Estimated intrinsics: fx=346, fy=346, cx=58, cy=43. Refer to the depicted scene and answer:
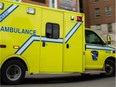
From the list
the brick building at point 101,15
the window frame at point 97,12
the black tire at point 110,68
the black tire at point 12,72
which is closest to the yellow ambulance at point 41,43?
the black tire at point 12,72

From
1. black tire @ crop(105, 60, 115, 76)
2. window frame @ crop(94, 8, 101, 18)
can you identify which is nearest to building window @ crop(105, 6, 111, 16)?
window frame @ crop(94, 8, 101, 18)

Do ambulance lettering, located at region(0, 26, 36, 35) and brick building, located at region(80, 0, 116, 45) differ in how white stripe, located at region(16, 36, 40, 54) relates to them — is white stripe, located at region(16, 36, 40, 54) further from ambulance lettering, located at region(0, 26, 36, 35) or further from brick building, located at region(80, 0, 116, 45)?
brick building, located at region(80, 0, 116, 45)

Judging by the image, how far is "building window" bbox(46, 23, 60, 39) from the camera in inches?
465

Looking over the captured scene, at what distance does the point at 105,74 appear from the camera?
574 inches

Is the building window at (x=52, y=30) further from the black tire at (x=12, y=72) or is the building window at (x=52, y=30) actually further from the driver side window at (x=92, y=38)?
the driver side window at (x=92, y=38)

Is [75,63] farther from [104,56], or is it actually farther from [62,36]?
[104,56]

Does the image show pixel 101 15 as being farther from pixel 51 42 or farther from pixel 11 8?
pixel 11 8

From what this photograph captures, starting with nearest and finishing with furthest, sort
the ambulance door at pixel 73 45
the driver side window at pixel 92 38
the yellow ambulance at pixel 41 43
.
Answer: the yellow ambulance at pixel 41 43 → the ambulance door at pixel 73 45 → the driver side window at pixel 92 38

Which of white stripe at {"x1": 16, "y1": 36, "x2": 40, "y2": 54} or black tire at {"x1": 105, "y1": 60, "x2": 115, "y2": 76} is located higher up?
white stripe at {"x1": 16, "y1": 36, "x2": 40, "y2": 54}

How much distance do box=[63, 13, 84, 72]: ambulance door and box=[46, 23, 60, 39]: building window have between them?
42cm

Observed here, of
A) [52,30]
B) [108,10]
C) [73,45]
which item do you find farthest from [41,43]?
[108,10]

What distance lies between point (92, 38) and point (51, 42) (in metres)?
2.53

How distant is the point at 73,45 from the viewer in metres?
12.6

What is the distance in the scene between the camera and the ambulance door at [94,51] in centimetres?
1333
